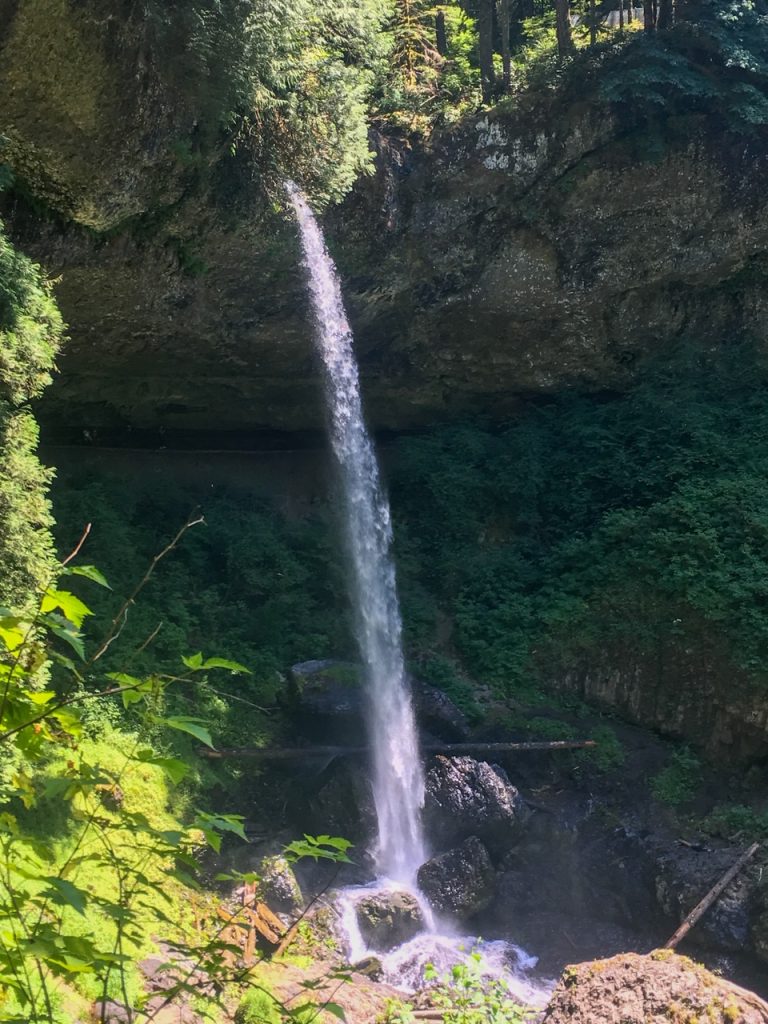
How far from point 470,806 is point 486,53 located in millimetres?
9977

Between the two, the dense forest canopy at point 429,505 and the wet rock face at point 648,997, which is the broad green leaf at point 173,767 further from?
the wet rock face at point 648,997

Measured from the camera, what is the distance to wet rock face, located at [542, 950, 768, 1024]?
17.9 feet

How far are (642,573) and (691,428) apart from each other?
2645mm

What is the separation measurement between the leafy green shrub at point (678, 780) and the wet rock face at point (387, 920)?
3154 mm

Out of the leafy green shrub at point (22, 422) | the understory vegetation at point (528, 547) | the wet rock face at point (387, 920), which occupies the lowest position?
A: the wet rock face at point (387, 920)

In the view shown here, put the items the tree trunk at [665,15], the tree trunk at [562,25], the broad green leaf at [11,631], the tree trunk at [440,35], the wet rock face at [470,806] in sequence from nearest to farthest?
1. the broad green leaf at [11,631]
2. the wet rock face at [470,806]
3. the tree trunk at [562,25]
4. the tree trunk at [665,15]
5. the tree trunk at [440,35]

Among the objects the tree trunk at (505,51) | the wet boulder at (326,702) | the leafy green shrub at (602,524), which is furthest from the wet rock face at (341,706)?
the tree trunk at (505,51)

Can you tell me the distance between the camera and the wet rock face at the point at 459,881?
336 inches

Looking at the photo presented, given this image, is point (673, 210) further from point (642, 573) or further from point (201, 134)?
point (201, 134)

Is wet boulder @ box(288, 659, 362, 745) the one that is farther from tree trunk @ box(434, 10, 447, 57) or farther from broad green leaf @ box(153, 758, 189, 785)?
tree trunk @ box(434, 10, 447, 57)

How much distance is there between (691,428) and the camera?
12523 mm

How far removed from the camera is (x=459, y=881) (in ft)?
28.2

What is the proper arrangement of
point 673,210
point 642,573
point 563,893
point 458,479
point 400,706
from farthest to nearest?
point 458,479, point 673,210, point 642,573, point 400,706, point 563,893

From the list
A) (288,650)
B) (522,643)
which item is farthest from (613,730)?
(288,650)
